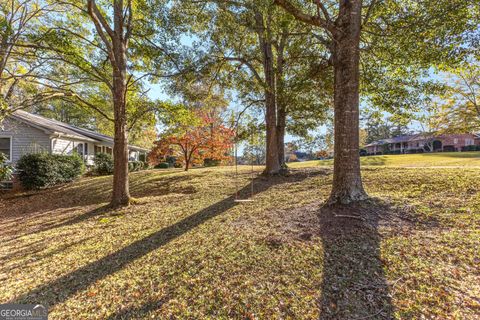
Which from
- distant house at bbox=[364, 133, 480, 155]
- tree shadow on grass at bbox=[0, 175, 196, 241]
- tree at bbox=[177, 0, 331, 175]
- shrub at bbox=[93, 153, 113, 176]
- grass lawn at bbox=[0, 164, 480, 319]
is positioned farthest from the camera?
distant house at bbox=[364, 133, 480, 155]

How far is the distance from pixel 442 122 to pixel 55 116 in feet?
139

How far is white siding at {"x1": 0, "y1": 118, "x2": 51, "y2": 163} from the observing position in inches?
513

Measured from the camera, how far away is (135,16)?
7.53 meters

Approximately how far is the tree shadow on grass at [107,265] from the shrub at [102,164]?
47.1 ft

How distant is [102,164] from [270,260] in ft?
57.4

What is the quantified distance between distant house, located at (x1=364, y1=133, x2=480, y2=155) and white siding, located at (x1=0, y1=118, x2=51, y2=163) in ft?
138

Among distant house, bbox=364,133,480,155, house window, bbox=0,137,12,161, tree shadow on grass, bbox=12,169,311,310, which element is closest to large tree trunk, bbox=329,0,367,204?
tree shadow on grass, bbox=12,169,311,310

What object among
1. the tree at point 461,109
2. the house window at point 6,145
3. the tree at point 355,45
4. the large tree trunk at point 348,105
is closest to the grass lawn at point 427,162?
the tree at point 461,109

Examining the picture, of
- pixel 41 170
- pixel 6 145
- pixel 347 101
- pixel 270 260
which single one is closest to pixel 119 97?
pixel 347 101

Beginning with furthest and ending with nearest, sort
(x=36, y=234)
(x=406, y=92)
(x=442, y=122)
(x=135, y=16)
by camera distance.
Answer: (x=442, y=122), (x=135, y=16), (x=406, y=92), (x=36, y=234)

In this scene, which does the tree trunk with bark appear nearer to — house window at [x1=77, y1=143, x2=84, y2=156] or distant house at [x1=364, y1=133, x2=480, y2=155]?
house window at [x1=77, y1=143, x2=84, y2=156]

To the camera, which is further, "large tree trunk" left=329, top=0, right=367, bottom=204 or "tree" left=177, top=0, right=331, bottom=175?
"tree" left=177, top=0, right=331, bottom=175

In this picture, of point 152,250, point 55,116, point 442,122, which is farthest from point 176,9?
point 55,116

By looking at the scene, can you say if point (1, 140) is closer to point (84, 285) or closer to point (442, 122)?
point (84, 285)
